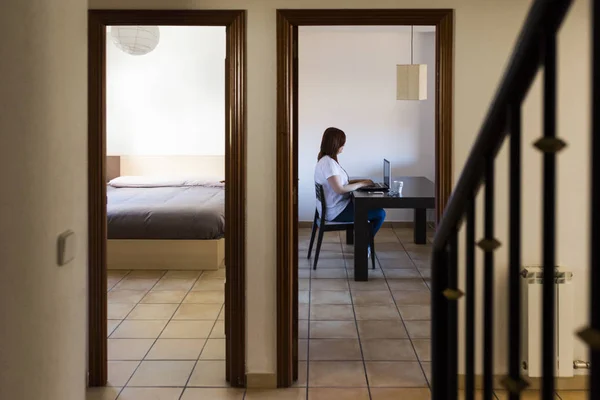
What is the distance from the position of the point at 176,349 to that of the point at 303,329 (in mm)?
813

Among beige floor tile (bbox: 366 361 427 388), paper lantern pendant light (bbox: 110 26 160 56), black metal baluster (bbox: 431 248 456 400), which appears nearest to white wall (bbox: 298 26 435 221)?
paper lantern pendant light (bbox: 110 26 160 56)

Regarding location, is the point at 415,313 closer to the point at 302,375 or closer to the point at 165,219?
the point at 302,375

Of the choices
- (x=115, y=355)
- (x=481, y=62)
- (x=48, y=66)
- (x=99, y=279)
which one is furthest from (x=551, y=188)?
(x=115, y=355)

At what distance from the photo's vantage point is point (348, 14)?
305 centimetres

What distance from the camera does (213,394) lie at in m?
3.11

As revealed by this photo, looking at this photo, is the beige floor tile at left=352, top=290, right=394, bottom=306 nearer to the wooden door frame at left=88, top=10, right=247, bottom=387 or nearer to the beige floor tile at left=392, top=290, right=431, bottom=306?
the beige floor tile at left=392, top=290, right=431, bottom=306

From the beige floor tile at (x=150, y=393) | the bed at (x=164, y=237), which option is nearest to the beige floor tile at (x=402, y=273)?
the bed at (x=164, y=237)

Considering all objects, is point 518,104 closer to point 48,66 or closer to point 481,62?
point 48,66

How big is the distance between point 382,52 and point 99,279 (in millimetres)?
5289

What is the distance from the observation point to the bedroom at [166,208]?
3.76 metres

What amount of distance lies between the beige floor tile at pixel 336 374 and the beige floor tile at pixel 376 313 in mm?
852

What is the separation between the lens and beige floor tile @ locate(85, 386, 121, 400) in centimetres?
309

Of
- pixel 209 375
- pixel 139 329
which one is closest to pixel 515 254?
pixel 209 375

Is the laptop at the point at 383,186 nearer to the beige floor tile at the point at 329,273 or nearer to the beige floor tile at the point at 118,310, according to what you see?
the beige floor tile at the point at 329,273
